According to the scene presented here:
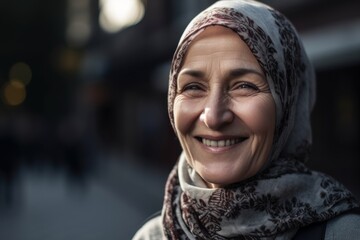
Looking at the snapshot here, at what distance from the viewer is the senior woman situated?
1628 mm

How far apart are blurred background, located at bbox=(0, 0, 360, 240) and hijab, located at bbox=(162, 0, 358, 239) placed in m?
6.72

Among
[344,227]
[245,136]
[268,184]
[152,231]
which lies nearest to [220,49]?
[245,136]

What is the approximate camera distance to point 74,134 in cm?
1772

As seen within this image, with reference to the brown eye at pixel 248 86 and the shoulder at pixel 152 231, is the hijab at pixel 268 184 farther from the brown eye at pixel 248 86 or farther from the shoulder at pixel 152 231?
the shoulder at pixel 152 231

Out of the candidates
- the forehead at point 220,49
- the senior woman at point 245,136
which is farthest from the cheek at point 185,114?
the forehead at point 220,49

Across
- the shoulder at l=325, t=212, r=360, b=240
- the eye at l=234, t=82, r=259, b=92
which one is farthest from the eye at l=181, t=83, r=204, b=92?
the shoulder at l=325, t=212, r=360, b=240

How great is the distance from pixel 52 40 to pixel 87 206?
14.7 m

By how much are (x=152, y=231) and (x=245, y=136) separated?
0.57 m

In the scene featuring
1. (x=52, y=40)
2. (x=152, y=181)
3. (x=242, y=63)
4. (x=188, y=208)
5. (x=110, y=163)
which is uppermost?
(x=242, y=63)

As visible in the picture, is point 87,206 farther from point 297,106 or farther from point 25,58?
point 25,58

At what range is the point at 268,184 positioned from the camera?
1662 millimetres

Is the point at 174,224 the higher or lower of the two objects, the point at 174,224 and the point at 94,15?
the higher

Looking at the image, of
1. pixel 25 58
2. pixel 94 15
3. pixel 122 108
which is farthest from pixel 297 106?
pixel 94 15

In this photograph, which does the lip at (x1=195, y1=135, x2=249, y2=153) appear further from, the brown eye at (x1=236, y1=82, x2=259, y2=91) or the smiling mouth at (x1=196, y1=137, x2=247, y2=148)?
the brown eye at (x1=236, y1=82, x2=259, y2=91)
